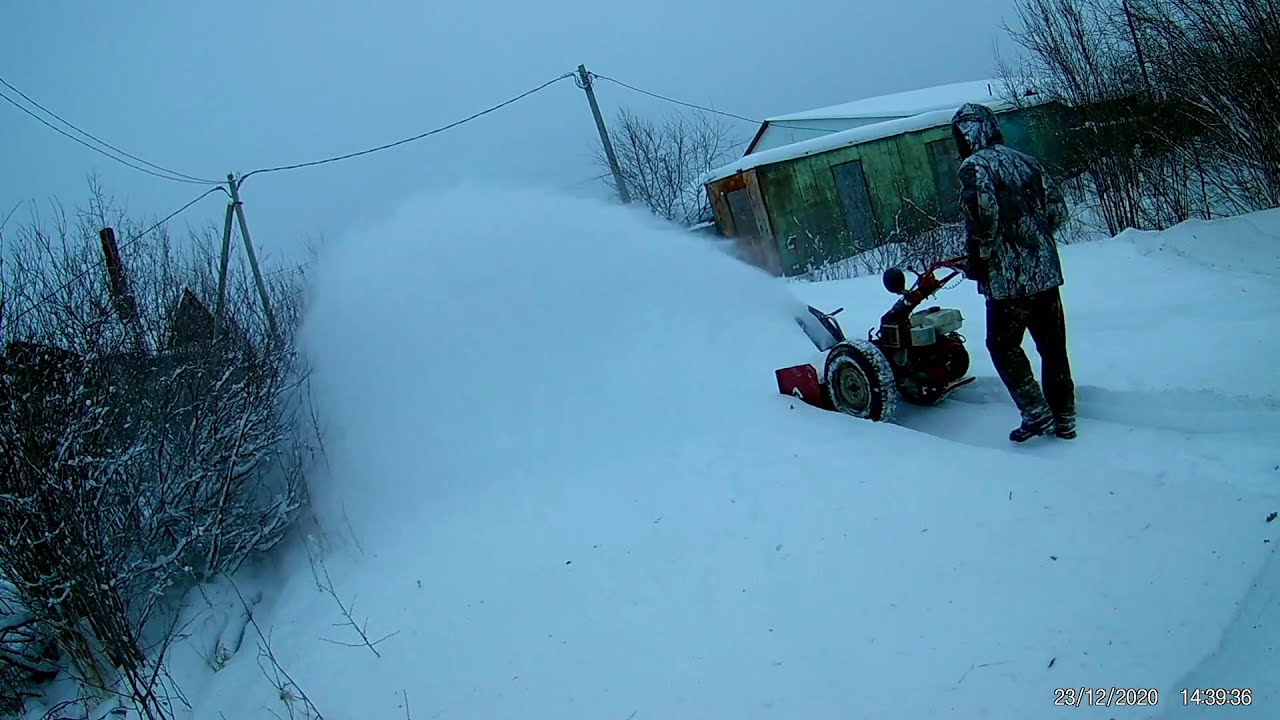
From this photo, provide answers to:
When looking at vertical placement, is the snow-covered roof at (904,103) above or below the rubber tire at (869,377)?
above

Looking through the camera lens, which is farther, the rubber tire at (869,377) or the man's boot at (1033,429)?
the rubber tire at (869,377)

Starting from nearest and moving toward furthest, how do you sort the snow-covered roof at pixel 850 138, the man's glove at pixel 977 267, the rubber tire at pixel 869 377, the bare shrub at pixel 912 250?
1. the man's glove at pixel 977 267
2. the rubber tire at pixel 869 377
3. the bare shrub at pixel 912 250
4. the snow-covered roof at pixel 850 138

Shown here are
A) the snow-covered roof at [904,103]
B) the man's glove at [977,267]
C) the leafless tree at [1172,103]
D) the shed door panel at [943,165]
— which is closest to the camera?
the man's glove at [977,267]

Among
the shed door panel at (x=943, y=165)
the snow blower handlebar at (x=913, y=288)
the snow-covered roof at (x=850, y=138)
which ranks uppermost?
the snow-covered roof at (x=850, y=138)

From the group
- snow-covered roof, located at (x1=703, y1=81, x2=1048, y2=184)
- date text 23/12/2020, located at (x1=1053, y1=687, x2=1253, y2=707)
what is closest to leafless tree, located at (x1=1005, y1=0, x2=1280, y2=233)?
snow-covered roof, located at (x1=703, y1=81, x2=1048, y2=184)

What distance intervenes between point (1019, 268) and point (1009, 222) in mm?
293

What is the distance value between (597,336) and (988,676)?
15.8 feet

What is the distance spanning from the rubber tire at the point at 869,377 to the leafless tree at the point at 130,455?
4.71 meters

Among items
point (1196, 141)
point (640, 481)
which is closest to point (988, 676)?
point (640, 481)

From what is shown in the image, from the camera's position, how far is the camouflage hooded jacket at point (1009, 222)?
177 inches

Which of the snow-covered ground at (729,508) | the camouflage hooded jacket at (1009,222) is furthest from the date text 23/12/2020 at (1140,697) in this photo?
the camouflage hooded jacket at (1009,222)

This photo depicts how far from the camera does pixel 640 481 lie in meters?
5.01

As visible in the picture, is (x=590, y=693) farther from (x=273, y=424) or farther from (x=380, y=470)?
(x=273, y=424)

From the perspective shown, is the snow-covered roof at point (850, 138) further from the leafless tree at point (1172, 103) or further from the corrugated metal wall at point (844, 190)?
the leafless tree at point (1172, 103)
